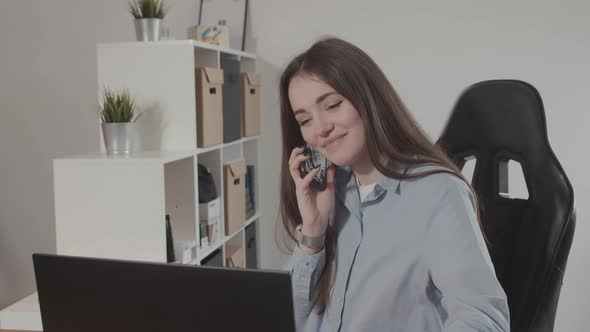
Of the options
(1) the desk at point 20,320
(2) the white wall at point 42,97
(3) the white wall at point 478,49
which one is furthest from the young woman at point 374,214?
(2) the white wall at point 42,97

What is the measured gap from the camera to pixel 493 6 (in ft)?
9.66

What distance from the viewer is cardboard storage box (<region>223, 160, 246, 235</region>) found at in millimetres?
2734

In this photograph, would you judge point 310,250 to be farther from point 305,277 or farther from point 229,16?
point 229,16

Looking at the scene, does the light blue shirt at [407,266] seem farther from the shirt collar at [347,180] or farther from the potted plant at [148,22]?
the potted plant at [148,22]

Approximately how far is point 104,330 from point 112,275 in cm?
8

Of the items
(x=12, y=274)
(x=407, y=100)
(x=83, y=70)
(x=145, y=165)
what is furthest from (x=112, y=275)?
(x=12, y=274)

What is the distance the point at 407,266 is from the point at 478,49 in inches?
82.2

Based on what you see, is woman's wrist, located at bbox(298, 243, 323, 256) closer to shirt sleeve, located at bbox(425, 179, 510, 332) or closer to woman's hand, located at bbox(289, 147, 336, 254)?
woman's hand, located at bbox(289, 147, 336, 254)

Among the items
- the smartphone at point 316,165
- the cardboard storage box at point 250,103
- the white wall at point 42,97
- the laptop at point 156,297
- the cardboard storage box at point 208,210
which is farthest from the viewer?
the white wall at point 42,97

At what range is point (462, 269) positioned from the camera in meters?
1.05

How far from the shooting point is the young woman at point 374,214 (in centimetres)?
114

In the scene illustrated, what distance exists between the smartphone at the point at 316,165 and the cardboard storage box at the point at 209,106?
3.50 ft

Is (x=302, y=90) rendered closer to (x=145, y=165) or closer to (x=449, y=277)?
(x=449, y=277)

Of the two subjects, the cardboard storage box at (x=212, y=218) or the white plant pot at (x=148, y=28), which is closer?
the white plant pot at (x=148, y=28)
